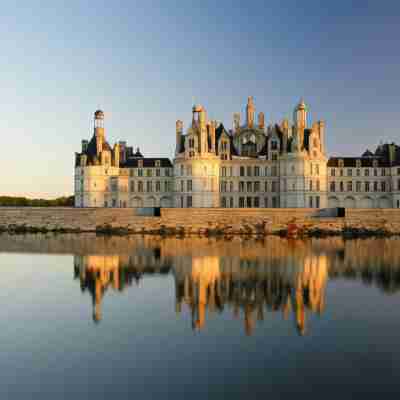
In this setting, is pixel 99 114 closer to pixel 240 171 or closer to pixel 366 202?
pixel 240 171

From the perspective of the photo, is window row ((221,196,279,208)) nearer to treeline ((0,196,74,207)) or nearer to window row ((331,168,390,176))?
window row ((331,168,390,176))

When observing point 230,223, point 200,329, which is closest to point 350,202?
point 230,223

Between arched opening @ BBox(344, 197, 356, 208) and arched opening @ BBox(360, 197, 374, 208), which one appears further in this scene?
arched opening @ BBox(344, 197, 356, 208)

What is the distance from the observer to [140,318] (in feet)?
52.9

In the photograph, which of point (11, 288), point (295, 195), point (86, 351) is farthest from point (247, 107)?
point (86, 351)

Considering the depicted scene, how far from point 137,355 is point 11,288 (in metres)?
11.7

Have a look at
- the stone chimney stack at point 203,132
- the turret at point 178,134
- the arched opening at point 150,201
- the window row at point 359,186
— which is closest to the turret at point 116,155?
the arched opening at point 150,201

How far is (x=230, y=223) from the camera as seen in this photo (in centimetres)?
5250

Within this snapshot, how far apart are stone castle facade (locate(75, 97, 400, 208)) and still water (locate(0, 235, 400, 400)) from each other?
117ft

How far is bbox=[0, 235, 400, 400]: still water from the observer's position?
1057 cm

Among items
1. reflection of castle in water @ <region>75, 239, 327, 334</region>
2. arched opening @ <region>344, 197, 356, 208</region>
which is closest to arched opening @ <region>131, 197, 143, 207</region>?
arched opening @ <region>344, 197, 356, 208</region>

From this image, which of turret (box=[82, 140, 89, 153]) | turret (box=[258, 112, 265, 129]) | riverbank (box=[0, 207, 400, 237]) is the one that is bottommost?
riverbank (box=[0, 207, 400, 237])

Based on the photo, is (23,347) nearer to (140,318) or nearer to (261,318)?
(140,318)

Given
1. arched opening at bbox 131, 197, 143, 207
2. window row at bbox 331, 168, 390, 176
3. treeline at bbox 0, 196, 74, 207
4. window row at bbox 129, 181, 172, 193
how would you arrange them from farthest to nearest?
1. treeline at bbox 0, 196, 74, 207
2. arched opening at bbox 131, 197, 143, 207
3. window row at bbox 129, 181, 172, 193
4. window row at bbox 331, 168, 390, 176
